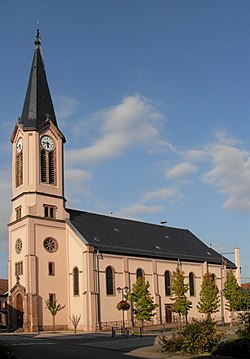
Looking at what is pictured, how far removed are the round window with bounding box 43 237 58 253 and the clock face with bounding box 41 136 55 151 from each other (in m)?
10.3

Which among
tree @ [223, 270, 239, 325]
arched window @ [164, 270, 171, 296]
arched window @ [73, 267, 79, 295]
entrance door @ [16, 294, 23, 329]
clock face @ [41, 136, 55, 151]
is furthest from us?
tree @ [223, 270, 239, 325]

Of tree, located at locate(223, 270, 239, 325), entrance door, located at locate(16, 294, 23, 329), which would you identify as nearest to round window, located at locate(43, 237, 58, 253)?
entrance door, located at locate(16, 294, 23, 329)

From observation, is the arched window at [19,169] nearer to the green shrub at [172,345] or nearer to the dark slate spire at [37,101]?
the dark slate spire at [37,101]

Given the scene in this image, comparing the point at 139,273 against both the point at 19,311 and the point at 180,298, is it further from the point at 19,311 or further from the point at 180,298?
the point at 19,311

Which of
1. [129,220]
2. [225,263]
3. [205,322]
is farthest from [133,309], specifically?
[205,322]

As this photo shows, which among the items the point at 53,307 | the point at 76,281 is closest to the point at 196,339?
the point at 53,307

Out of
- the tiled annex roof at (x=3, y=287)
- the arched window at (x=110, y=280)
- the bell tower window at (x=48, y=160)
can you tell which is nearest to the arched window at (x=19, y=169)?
the bell tower window at (x=48, y=160)

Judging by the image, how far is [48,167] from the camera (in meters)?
54.9

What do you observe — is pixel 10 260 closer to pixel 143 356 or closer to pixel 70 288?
pixel 70 288

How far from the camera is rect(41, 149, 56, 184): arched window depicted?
54306mm

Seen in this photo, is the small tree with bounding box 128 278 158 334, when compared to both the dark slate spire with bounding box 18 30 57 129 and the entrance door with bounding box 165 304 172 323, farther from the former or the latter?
the dark slate spire with bounding box 18 30 57 129

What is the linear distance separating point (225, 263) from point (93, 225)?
22.7 meters

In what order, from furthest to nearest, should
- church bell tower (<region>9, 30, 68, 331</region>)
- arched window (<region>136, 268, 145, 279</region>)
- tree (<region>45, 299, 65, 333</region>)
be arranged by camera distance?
arched window (<region>136, 268, 145, 279</region>)
church bell tower (<region>9, 30, 68, 331</region>)
tree (<region>45, 299, 65, 333</region>)

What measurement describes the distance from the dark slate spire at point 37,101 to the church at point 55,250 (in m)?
0.11
